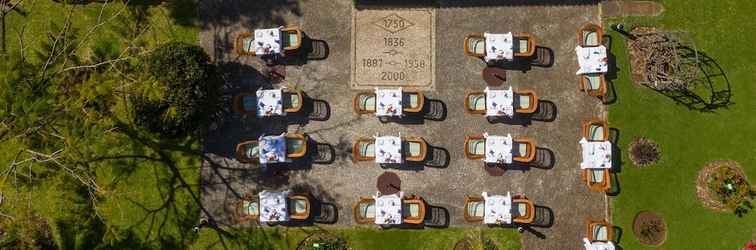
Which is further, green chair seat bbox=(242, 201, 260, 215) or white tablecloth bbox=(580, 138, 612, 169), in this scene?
green chair seat bbox=(242, 201, 260, 215)

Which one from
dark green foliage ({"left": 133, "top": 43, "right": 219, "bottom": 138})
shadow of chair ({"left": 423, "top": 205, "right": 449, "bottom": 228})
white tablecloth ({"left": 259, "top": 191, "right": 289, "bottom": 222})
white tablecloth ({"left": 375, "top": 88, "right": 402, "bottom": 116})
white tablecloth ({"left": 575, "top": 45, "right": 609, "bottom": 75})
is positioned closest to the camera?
dark green foliage ({"left": 133, "top": 43, "right": 219, "bottom": 138})

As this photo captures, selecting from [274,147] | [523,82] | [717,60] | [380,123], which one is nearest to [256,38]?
[274,147]

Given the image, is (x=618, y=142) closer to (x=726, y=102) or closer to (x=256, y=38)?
(x=726, y=102)

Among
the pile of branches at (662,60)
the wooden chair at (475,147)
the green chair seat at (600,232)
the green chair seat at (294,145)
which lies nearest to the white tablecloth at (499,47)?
the wooden chair at (475,147)

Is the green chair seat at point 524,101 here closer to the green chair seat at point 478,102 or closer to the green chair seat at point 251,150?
the green chair seat at point 478,102

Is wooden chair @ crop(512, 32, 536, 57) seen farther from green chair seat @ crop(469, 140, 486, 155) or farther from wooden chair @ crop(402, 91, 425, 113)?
wooden chair @ crop(402, 91, 425, 113)

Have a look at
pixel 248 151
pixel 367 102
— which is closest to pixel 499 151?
pixel 367 102

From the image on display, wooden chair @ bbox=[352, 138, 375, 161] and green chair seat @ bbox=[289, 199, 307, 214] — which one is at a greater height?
wooden chair @ bbox=[352, 138, 375, 161]

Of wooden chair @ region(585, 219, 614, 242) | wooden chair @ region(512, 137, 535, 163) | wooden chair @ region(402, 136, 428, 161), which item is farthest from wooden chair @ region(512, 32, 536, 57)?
wooden chair @ region(585, 219, 614, 242)
